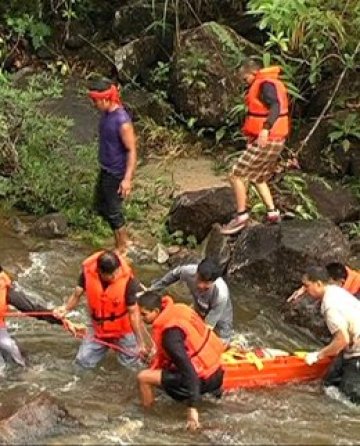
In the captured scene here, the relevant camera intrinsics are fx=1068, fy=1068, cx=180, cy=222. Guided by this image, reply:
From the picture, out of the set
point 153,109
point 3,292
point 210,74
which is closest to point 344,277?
point 3,292

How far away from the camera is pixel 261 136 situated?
10227 mm

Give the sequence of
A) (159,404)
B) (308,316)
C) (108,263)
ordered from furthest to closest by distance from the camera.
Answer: (308,316) → (159,404) → (108,263)

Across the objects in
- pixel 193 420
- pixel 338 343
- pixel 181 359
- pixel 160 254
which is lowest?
pixel 160 254

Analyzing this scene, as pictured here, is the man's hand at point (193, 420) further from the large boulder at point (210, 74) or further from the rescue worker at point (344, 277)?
the large boulder at point (210, 74)

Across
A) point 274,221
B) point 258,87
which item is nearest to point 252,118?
point 258,87

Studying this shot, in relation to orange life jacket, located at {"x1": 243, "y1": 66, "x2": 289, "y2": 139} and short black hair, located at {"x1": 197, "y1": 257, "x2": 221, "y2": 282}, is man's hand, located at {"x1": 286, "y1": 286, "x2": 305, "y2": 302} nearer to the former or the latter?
short black hair, located at {"x1": 197, "y1": 257, "x2": 221, "y2": 282}

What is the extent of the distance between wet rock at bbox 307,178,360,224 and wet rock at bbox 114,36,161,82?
10.8 feet

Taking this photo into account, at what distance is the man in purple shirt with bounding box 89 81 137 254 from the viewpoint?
9.51 metres

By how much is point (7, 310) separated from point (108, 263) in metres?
1.06

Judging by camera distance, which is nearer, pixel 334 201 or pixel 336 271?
pixel 336 271

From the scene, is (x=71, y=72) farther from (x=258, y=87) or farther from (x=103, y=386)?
(x=103, y=386)

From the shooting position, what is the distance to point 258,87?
10.2 meters

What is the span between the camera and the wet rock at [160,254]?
10828 mm

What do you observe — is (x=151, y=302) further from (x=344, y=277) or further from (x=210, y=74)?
(x=210, y=74)
